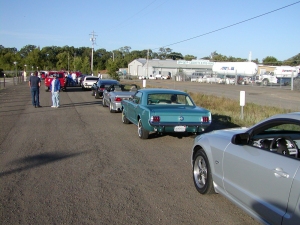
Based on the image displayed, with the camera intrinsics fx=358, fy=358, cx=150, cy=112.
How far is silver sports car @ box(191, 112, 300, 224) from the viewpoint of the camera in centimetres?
364

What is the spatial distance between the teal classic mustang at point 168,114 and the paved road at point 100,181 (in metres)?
0.50

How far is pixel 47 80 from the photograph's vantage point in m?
33.9

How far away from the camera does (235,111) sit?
17906 mm

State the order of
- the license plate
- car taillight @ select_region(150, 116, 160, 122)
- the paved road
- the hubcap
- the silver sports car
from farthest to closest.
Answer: the license plate → car taillight @ select_region(150, 116, 160, 122) → the hubcap → the paved road → the silver sports car

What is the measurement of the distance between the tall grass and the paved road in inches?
140

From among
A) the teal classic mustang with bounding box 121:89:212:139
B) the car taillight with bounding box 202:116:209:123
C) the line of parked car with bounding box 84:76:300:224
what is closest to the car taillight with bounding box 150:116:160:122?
the teal classic mustang with bounding box 121:89:212:139

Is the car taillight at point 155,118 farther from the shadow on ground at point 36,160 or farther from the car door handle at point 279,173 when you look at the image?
the car door handle at point 279,173

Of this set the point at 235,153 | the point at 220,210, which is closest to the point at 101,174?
the point at 220,210

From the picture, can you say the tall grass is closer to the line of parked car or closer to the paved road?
the paved road

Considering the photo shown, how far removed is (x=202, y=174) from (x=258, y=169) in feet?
5.58

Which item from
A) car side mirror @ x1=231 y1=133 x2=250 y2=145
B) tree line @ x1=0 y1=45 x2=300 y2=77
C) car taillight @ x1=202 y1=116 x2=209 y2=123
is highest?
tree line @ x1=0 y1=45 x2=300 y2=77

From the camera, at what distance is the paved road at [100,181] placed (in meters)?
4.84

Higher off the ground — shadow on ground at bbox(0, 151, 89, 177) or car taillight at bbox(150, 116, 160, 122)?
car taillight at bbox(150, 116, 160, 122)

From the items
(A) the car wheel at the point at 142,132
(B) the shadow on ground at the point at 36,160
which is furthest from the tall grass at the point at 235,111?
(B) the shadow on ground at the point at 36,160
